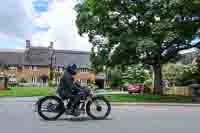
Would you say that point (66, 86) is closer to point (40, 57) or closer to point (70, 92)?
point (70, 92)

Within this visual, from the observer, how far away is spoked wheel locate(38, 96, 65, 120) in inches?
538

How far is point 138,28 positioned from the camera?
3419 centimetres

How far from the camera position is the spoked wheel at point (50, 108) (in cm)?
1366

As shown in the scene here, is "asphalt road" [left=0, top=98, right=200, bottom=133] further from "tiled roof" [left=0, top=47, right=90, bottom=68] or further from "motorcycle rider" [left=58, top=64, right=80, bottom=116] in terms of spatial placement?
"tiled roof" [left=0, top=47, right=90, bottom=68]

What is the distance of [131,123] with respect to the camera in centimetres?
1272

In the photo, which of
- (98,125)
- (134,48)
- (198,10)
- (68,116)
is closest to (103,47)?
(134,48)

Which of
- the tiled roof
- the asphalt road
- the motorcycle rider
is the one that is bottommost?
the asphalt road

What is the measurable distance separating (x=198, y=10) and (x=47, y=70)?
88320mm

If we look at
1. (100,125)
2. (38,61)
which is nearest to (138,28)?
(100,125)

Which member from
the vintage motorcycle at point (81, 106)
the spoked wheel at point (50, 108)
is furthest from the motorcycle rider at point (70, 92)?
the spoked wheel at point (50, 108)

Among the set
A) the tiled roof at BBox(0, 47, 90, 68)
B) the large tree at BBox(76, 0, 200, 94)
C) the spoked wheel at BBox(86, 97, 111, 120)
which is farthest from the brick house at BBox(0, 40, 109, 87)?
the spoked wheel at BBox(86, 97, 111, 120)

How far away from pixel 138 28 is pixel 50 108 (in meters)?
21.5

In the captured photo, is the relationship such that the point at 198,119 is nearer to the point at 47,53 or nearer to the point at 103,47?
the point at 103,47

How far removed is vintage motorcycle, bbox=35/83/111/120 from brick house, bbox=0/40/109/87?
328 ft
